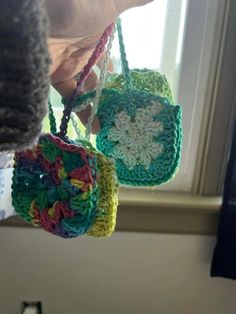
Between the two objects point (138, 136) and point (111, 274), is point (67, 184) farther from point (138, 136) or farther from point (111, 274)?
point (111, 274)

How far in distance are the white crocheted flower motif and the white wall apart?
500 mm

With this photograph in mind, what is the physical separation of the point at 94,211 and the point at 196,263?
648mm

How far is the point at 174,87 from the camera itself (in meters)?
1.03

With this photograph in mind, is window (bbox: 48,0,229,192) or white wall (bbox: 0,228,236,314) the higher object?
window (bbox: 48,0,229,192)

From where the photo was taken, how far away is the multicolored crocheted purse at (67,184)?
18.2 inches

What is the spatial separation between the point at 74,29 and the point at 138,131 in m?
0.21

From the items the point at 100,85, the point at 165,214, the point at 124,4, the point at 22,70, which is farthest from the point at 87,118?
the point at 165,214

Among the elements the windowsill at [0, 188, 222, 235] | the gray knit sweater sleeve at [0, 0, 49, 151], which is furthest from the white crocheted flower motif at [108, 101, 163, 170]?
the windowsill at [0, 188, 222, 235]

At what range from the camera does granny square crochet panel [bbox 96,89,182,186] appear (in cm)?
53

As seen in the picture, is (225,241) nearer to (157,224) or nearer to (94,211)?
(157,224)

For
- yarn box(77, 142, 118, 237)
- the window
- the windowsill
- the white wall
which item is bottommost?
Result: the white wall

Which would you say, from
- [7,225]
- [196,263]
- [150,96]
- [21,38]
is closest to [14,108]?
[21,38]

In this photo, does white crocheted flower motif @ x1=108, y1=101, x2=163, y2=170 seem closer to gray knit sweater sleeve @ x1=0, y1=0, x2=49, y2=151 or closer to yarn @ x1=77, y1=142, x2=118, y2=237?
yarn @ x1=77, y1=142, x2=118, y2=237

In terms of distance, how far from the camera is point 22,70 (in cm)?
24
